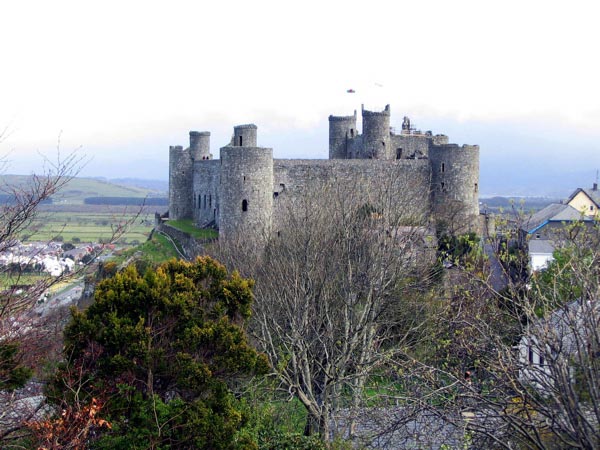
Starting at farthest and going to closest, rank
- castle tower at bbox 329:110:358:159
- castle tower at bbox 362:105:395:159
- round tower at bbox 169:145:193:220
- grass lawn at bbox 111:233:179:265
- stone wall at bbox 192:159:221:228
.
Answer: round tower at bbox 169:145:193:220 < castle tower at bbox 329:110:358:159 < castle tower at bbox 362:105:395:159 < stone wall at bbox 192:159:221:228 < grass lawn at bbox 111:233:179:265

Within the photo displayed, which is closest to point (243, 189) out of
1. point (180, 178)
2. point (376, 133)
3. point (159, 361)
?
point (376, 133)

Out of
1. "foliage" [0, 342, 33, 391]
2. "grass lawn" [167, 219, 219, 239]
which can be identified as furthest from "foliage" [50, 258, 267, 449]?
"grass lawn" [167, 219, 219, 239]

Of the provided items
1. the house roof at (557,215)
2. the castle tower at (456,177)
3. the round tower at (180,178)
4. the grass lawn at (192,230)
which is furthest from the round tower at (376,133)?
the round tower at (180,178)

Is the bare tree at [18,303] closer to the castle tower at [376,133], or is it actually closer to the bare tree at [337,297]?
the bare tree at [337,297]

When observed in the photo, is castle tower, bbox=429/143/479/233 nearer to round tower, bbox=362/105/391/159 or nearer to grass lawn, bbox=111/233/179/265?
round tower, bbox=362/105/391/159

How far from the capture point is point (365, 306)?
1867cm

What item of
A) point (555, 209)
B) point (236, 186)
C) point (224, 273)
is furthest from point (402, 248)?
point (555, 209)

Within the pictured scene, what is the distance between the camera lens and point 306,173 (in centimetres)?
3712

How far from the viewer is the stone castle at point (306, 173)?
32938mm

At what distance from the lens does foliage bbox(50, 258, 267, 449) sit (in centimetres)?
1314

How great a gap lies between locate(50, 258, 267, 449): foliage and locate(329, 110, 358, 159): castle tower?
29.9 m

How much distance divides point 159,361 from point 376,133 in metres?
28.9

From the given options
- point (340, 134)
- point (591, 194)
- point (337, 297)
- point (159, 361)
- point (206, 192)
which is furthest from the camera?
point (591, 194)

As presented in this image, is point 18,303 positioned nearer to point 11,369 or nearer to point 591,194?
point 11,369
